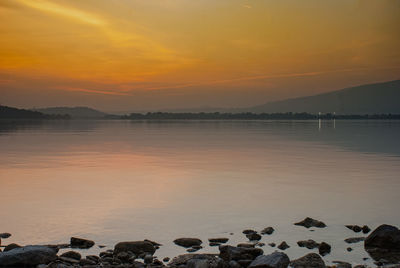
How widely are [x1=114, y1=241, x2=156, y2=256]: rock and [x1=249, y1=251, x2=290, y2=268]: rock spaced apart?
3224 millimetres

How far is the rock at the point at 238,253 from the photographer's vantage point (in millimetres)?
11477

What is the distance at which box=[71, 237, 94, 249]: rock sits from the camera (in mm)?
13086

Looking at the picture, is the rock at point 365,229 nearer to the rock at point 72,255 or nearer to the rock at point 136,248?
the rock at point 136,248

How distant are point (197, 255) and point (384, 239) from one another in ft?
18.8

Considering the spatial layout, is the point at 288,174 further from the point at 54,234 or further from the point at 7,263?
the point at 7,263

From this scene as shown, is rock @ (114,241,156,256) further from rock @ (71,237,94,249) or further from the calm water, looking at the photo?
rock @ (71,237,94,249)

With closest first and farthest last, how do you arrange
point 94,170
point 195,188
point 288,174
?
point 195,188, point 288,174, point 94,170

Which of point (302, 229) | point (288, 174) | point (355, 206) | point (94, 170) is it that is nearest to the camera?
point (302, 229)

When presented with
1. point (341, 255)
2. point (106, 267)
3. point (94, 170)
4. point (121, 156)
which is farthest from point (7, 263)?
point (121, 156)

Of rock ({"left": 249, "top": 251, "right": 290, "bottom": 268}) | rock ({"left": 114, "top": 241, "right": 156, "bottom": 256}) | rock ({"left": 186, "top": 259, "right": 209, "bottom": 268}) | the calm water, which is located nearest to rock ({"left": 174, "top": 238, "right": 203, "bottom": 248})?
the calm water

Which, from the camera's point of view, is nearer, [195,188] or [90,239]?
[90,239]

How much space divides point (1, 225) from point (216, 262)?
29.8 feet

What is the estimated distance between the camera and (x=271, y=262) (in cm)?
1073

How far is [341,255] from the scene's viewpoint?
41.3 ft
